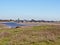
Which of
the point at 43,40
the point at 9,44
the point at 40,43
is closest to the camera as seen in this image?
the point at 9,44

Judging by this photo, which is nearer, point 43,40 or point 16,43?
point 16,43

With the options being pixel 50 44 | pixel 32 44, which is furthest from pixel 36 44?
pixel 50 44

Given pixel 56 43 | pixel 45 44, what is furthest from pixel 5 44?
pixel 56 43

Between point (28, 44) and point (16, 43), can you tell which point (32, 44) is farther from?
point (16, 43)

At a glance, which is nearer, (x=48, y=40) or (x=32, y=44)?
(x=32, y=44)

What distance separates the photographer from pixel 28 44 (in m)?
21.7

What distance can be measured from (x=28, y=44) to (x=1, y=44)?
12.1 feet

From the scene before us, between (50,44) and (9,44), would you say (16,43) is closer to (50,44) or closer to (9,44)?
(9,44)

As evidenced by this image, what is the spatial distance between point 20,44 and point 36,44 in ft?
7.13

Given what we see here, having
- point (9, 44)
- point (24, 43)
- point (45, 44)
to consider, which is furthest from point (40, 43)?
point (9, 44)

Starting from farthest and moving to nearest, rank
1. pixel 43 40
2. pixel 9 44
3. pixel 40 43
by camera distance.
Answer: pixel 43 40 → pixel 40 43 → pixel 9 44

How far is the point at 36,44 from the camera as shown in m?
22.0

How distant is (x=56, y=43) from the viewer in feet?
76.4

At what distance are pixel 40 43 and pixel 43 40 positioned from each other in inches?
68.1
